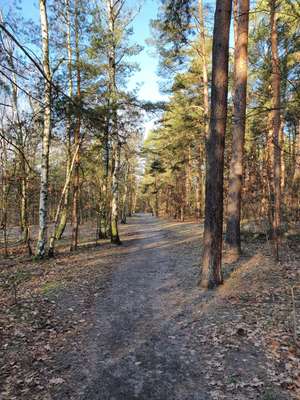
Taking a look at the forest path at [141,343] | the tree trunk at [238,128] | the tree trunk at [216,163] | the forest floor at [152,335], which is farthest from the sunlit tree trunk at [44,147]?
the tree trunk at [238,128]

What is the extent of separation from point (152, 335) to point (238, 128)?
6.91 metres

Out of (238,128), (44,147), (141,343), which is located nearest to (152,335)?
(141,343)

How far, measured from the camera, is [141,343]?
416 cm

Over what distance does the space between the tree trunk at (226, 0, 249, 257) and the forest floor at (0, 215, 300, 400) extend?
1214mm

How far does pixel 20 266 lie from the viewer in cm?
909

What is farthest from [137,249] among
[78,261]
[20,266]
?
[20,266]

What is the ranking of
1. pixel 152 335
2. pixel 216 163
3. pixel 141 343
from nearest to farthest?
1. pixel 141 343
2. pixel 152 335
3. pixel 216 163

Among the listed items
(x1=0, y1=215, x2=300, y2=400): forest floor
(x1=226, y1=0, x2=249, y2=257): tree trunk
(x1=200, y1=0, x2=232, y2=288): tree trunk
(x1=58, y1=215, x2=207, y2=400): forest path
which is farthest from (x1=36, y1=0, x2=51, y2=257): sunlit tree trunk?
(x1=226, y1=0, x2=249, y2=257): tree trunk

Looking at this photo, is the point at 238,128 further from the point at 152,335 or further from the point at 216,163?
the point at 152,335

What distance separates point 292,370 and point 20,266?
8.28m

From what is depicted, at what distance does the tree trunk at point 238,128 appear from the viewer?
8383 millimetres

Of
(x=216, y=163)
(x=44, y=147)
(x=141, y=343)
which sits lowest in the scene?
(x=141, y=343)

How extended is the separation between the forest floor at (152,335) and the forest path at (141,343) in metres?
0.02

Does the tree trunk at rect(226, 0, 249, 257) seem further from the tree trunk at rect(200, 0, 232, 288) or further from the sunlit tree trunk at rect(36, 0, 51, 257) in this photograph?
the sunlit tree trunk at rect(36, 0, 51, 257)
